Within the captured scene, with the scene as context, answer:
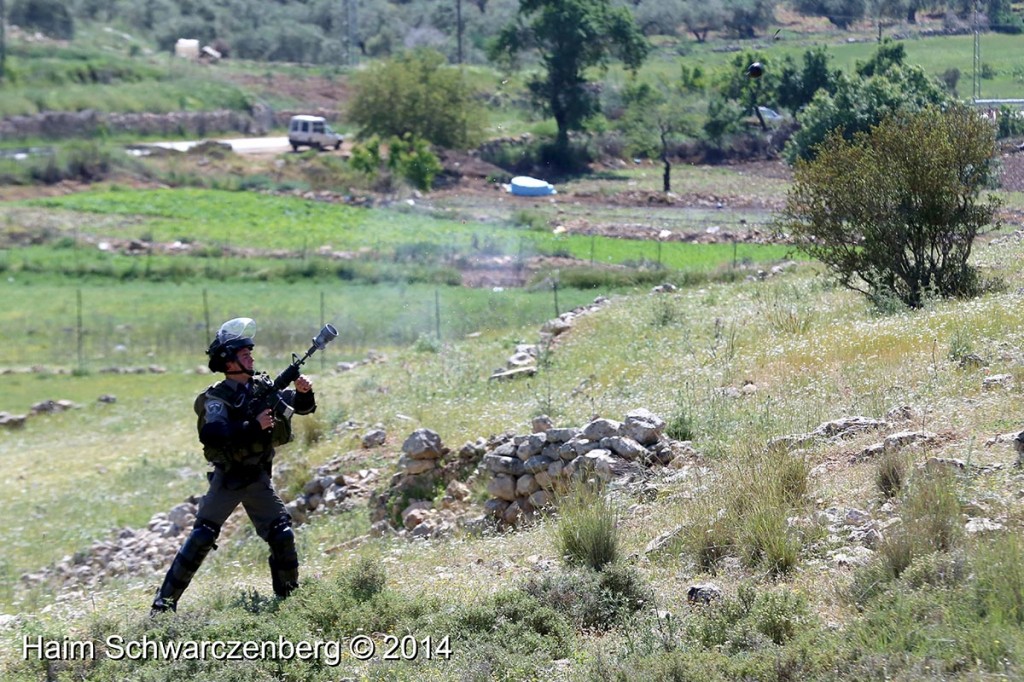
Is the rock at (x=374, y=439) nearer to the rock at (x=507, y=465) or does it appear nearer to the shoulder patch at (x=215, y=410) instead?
the rock at (x=507, y=465)

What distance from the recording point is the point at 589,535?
812cm

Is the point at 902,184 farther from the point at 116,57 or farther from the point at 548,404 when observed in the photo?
the point at 116,57

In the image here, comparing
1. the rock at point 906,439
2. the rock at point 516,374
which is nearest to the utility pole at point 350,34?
the rock at point 516,374

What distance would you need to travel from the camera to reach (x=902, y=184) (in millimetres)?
16875

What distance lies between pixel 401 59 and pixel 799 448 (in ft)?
183

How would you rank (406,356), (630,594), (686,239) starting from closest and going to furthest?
(630,594) → (406,356) → (686,239)

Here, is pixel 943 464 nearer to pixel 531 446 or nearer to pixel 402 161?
pixel 531 446

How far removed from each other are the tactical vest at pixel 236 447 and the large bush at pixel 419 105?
5242cm

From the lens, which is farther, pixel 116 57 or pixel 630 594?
pixel 116 57

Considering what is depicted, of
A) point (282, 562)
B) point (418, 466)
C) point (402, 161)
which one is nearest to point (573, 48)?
point (402, 161)

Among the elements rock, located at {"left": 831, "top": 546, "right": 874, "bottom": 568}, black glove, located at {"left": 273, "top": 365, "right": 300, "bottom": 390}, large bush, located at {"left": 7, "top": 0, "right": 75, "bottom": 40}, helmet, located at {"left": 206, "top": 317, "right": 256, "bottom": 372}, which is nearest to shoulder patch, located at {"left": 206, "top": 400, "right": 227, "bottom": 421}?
helmet, located at {"left": 206, "top": 317, "right": 256, "bottom": 372}

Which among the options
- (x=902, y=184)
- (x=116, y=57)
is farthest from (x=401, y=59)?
(x=902, y=184)

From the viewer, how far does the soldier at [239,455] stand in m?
7.67

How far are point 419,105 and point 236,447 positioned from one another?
53.9 metres
